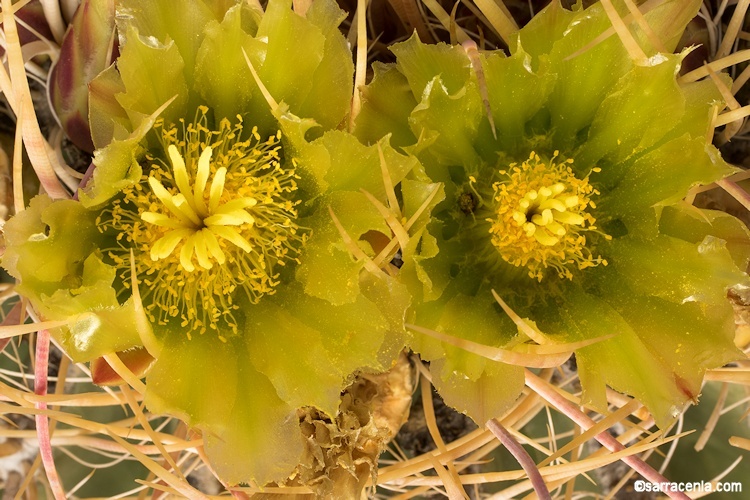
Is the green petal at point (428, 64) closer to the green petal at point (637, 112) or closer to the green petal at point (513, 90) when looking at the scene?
the green petal at point (513, 90)

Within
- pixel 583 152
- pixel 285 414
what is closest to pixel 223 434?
pixel 285 414

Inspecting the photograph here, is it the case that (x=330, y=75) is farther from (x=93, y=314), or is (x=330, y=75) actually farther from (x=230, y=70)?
(x=93, y=314)

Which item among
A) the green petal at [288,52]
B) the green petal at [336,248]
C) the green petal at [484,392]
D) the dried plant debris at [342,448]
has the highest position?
the green petal at [288,52]

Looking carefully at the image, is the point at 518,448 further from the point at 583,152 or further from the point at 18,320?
the point at 18,320

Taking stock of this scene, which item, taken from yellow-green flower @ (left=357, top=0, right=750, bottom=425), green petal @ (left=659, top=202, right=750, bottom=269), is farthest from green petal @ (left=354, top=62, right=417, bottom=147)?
green petal @ (left=659, top=202, right=750, bottom=269)

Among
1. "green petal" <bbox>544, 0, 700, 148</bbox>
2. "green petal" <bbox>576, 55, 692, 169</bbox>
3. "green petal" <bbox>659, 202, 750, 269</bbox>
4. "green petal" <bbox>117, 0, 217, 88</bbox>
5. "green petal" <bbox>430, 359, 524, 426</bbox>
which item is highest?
"green petal" <bbox>117, 0, 217, 88</bbox>

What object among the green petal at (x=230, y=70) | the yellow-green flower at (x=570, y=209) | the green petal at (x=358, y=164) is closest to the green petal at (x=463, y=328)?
the yellow-green flower at (x=570, y=209)

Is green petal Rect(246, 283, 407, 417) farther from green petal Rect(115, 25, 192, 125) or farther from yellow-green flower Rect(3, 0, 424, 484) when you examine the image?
green petal Rect(115, 25, 192, 125)
